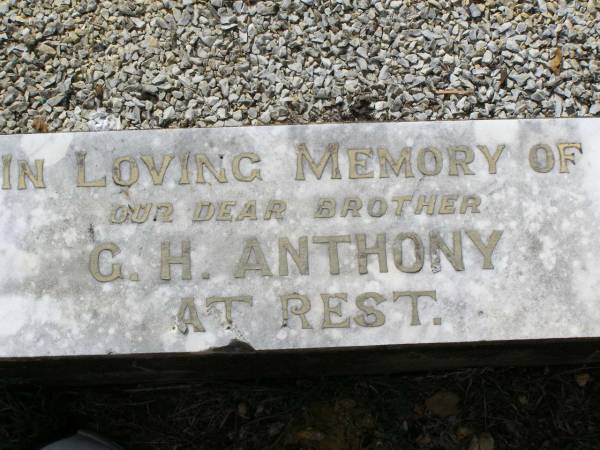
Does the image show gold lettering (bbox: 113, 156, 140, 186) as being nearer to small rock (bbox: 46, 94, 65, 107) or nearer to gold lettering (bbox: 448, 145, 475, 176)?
small rock (bbox: 46, 94, 65, 107)

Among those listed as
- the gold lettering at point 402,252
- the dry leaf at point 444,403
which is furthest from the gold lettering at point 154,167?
the dry leaf at point 444,403

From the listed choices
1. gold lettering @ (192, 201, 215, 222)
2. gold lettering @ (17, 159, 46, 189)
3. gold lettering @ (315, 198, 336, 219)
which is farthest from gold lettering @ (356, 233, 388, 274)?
gold lettering @ (17, 159, 46, 189)

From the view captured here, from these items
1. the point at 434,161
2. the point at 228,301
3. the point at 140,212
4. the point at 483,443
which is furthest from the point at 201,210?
the point at 483,443

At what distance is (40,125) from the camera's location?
2.66 metres

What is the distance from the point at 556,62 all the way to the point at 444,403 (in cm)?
145

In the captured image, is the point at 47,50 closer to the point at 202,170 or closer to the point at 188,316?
the point at 202,170

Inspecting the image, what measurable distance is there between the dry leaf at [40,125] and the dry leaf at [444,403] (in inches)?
→ 74.8

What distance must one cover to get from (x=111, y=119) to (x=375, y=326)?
1.35 metres

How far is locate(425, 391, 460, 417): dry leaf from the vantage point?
8.82 ft

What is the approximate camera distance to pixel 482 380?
2.68 meters

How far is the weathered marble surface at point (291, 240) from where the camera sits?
7.02 feet

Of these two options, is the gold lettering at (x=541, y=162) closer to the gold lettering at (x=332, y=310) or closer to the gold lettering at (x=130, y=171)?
the gold lettering at (x=332, y=310)

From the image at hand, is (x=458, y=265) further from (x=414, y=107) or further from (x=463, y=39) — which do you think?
(x=463, y=39)

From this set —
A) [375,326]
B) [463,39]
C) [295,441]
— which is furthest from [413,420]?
[463,39]
